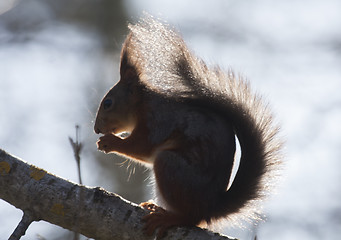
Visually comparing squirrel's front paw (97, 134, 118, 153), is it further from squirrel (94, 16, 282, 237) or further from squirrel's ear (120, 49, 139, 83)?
squirrel's ear (120, 49, 139, 83)

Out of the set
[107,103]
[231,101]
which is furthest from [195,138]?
[107,103]

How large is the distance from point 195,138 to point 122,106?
78 cm

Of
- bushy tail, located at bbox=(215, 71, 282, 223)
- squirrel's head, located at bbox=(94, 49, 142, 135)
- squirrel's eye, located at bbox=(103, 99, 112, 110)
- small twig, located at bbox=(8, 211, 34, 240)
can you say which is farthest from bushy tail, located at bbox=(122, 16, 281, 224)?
small twig, located at bbox=(8, 211, 34, 240)

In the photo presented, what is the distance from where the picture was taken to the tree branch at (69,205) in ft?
9.25

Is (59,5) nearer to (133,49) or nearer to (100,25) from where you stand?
(100,25)

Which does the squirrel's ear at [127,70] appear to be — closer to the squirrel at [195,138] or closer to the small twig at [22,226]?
the squirrel at [195,138]

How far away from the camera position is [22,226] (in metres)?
2.71

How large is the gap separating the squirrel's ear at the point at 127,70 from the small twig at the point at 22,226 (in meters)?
1.36

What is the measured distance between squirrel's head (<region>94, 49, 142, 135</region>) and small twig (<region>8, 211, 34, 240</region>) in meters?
1.16

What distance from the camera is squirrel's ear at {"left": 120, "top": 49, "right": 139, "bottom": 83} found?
12.8 feet

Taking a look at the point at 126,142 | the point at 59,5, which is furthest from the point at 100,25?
the point at 126,142

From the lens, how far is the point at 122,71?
397cm

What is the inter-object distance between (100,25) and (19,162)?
4967 millimetres

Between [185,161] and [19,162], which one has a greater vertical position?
[185,161]
